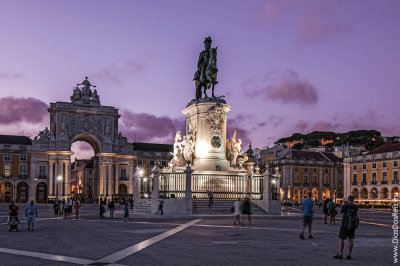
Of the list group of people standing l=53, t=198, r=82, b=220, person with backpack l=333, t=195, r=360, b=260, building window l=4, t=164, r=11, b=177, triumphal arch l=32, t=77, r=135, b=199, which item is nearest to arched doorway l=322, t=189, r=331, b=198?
triumphal arch l=32, t=77, r=135, b=199

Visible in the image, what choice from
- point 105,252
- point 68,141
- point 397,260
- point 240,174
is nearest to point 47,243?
point 105,252

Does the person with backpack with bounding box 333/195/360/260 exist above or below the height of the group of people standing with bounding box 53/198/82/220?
above

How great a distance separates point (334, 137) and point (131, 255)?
14425 cm

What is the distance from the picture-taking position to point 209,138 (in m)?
29.1

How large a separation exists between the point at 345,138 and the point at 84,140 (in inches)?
3015

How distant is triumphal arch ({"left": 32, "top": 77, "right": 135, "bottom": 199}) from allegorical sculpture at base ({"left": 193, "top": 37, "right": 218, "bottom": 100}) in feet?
199

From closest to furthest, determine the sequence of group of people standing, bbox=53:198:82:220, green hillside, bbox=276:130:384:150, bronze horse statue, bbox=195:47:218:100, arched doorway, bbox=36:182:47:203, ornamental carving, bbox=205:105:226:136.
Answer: group of people standing, bbox=53:198:82:220 → ornamental carving, bbox=205:105:226:136 → bronze horse statue, bbox=195:47:218:100 → arched doorway, bbox=36:182:47:203 → green hillside, bbox=276:130:384:150

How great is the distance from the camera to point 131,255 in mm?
11570

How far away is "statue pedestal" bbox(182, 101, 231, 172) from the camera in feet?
95.0

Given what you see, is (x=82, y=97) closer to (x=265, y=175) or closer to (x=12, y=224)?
(x=265, y=175)

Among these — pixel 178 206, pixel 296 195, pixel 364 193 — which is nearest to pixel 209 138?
pixel 178 206

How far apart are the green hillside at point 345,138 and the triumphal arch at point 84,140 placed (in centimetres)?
6365

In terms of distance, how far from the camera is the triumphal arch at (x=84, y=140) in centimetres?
8956

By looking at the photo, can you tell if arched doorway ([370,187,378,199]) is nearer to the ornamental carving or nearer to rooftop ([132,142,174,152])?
rooftop ([132,142,174,152])
